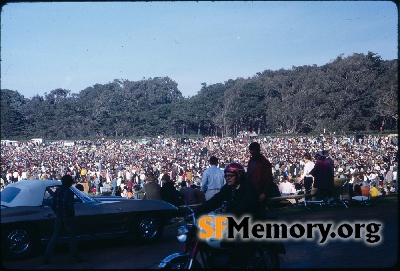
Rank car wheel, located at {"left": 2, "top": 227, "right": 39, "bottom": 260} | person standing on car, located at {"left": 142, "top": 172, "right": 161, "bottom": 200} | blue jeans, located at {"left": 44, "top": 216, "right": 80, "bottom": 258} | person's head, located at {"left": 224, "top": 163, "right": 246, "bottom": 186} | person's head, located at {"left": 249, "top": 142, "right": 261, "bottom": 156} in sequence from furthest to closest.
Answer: person standing on car, located at {"left": 142, "top": 172, "right": 161, "bottom": 200}
person's head, located at {"left": 249, "top": 142, "right": 261, "bottom": 156}
car wheel, located at {"left": 2, "top": 227, "right": 39, "bottom": 260}
blue jeans, located at {"left": 44, "top": 216, "right": 80, "bottom": 258}
person's head, located at {"left": 224, "top": 163, "right": 246, "bottom": 186}

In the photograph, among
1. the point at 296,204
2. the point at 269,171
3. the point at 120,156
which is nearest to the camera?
the point at 269,171

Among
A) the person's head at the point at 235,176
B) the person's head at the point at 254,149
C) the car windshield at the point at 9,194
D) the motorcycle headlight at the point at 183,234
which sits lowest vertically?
the motorcycle headlight at the point at 183,234

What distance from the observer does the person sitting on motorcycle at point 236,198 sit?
574 cm

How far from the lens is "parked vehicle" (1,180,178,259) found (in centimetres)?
812

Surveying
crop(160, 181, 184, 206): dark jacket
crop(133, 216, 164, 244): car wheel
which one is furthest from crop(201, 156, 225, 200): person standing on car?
crop(160, 181, 184, 206): dark jacket

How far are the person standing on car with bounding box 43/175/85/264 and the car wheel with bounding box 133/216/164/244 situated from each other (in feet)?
5.14

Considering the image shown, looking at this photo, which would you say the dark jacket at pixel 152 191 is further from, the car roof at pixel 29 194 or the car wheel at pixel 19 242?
the car wheel at pixel 19 242

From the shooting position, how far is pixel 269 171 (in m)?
8.18

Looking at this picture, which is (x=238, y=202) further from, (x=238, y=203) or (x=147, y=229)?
(x=147, y=229)

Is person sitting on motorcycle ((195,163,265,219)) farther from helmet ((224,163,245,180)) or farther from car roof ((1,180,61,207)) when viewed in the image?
car roof ((1,180,61,207))

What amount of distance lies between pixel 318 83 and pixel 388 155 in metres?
23.3

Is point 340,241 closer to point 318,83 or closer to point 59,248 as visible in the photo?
point 59,248

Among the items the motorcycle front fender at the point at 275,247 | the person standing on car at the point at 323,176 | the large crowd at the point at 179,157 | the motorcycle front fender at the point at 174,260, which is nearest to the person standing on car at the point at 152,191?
the person standing on car at the point at 323,176

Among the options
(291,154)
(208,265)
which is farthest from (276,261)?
(291,154)
